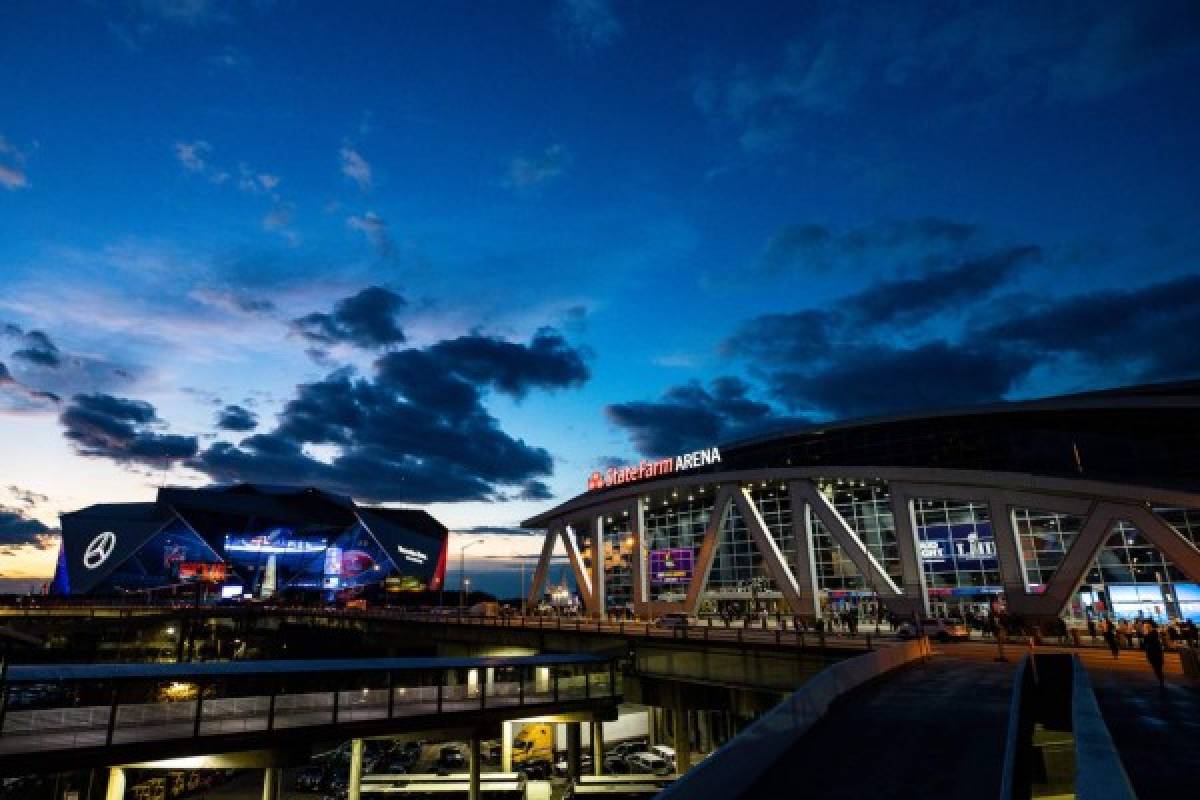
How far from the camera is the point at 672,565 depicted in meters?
78.5

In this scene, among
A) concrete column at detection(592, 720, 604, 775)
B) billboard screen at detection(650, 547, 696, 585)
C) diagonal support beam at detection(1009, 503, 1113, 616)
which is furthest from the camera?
billboard screen at detection(650, 547, 696, 585)

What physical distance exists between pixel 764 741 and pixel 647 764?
104 feet

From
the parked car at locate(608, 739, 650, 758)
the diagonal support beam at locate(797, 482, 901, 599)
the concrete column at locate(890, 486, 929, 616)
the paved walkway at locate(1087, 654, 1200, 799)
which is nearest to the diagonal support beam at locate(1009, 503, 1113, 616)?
the concrete column at locate(890, 486, 929, 616)

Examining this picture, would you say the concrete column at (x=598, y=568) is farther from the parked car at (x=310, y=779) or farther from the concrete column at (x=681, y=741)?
the concrete column at (x=681, y=741)

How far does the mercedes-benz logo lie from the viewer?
431 feet

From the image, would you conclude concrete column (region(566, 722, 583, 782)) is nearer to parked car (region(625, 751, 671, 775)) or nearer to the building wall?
parked car (region(625, 751, 671, 775))

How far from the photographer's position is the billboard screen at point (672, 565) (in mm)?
77188

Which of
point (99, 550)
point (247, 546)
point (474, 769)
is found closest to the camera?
point (474, 769)

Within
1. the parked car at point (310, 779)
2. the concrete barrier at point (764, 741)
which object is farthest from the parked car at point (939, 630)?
the parked car at point (310, 779)

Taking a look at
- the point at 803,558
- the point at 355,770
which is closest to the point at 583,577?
the point at 803,558

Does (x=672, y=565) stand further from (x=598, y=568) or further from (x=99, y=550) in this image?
(x=99, y=550)

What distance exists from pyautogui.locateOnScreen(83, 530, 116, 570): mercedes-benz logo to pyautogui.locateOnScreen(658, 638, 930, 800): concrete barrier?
15515cm

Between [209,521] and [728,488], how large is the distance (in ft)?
396

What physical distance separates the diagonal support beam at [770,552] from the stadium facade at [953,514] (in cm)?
18
